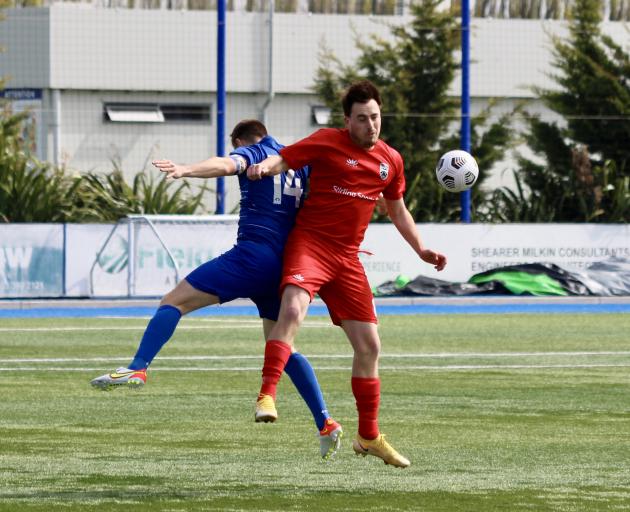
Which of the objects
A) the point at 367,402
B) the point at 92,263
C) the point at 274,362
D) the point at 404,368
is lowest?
the point at 92,263

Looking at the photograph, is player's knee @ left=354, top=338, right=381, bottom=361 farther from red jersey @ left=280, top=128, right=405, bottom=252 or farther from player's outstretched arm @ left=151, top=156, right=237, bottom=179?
player's outstretched arm @ left=151, top=156, right=237, bottom=179

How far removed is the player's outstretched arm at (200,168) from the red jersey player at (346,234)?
0.83 feet

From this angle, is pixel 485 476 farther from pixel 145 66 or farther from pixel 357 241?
pixel 145 66

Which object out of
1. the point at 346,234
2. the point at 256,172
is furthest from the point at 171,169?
the point at 346,234

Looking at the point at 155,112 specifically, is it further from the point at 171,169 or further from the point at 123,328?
the point at 171,169

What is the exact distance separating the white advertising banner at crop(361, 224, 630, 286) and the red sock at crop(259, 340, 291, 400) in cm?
1949

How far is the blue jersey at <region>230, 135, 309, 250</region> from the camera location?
9211 mm

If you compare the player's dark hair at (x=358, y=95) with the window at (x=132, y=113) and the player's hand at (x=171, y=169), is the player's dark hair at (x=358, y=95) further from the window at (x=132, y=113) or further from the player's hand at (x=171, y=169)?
the window at (x=132, y=113)

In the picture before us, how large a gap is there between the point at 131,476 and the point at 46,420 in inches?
113

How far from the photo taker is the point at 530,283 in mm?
29062

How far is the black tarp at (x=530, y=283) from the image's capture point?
28.6 meters

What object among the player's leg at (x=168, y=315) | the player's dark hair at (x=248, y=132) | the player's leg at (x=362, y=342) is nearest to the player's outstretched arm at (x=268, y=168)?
the player's dark hair at (x=248, y=132)

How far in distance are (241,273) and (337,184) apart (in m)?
0.79

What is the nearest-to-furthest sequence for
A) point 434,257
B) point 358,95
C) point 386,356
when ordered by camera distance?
point 358,95, point 434,257, point 386,356
